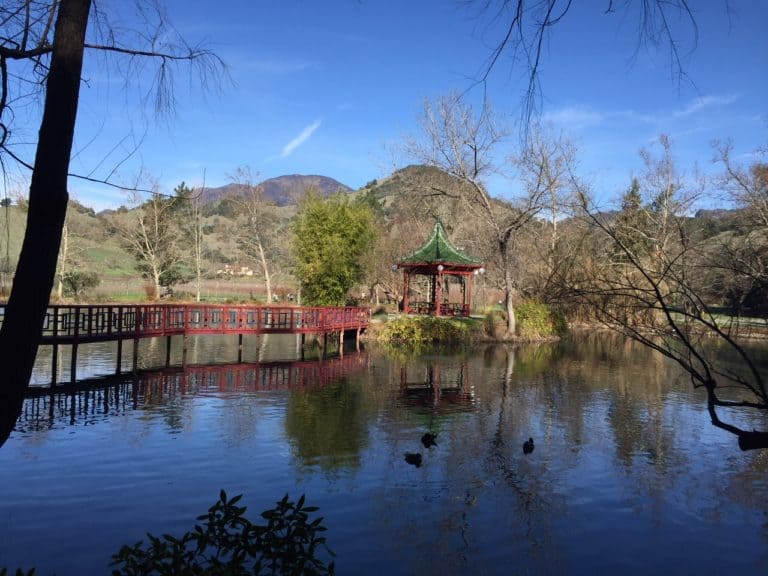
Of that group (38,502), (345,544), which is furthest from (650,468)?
(38,502)

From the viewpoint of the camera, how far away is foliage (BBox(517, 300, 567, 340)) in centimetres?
2486

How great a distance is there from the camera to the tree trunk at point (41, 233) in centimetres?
234

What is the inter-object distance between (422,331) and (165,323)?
9633 mm

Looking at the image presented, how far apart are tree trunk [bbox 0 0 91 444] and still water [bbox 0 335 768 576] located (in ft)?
11.2

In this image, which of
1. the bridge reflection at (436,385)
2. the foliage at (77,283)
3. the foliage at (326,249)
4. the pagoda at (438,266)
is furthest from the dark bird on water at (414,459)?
the foliage at (77,283)

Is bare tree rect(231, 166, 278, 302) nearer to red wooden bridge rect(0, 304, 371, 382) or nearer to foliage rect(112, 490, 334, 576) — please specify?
red wooden bridge rect(0, 304, 371, 382)

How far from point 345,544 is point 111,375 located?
10.3 m

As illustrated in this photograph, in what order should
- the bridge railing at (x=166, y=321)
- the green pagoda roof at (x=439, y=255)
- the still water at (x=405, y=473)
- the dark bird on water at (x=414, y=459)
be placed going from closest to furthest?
the still water at (x=405, y=473) < the dark bird on water at (x=414, y=459) < the bridge railing at (x=166, y=321) < the green pagoda roof at (x=439, y=255)

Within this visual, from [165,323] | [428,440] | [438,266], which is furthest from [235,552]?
[438,266]

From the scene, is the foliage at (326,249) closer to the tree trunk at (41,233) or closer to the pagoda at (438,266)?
the pagoda at (438,266)

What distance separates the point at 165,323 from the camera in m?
16.1

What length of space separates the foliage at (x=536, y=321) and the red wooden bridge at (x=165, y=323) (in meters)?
7.06

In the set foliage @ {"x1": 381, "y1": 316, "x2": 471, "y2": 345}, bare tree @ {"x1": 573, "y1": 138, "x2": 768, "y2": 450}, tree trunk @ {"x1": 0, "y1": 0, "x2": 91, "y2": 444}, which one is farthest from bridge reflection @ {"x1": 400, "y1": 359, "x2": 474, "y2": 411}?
tree trunk @ {"x1": 0, "y1": 0, "x2": 91, "y2": 444}

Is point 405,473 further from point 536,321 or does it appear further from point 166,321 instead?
point 536,321
